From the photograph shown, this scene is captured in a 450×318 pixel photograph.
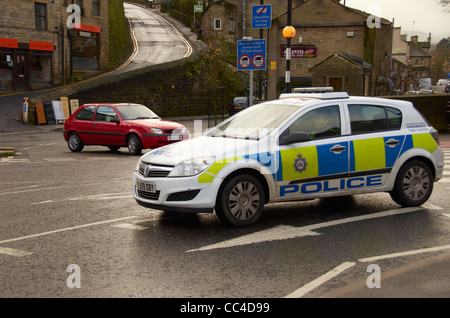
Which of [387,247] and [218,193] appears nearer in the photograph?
[387,247]

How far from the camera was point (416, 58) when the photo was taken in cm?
14138

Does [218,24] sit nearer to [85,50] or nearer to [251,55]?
[85,50]

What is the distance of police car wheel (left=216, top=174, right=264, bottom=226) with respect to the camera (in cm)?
661

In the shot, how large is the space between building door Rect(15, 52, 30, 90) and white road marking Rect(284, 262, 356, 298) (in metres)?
36.0

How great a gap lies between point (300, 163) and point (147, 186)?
1.98 meters

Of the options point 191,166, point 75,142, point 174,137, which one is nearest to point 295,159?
point 191,166

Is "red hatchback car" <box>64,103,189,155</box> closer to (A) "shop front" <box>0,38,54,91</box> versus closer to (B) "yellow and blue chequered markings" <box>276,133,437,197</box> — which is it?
(B) "yellow and blue chequered markings" <box>276,133,437,197</box>

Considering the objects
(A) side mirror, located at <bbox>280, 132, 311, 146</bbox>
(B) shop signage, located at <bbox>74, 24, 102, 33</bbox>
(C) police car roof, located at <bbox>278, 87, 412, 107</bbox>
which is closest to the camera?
(A) side mirror, located at <bbox>280, 132, 311, 146</bbox>

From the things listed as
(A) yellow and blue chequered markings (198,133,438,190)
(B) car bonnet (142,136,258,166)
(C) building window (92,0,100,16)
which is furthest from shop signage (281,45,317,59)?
(B) car bonnet (142,136,258,166)

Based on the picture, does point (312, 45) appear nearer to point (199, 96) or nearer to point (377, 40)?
point (377, 40)

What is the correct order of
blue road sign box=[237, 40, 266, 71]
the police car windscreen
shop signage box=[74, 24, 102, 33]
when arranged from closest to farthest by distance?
the police car windscreen → blue road sign box=[237, 40, 266, 71] → shop signage box=[74, 24, 102, 33]

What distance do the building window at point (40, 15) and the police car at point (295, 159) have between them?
114 feet
